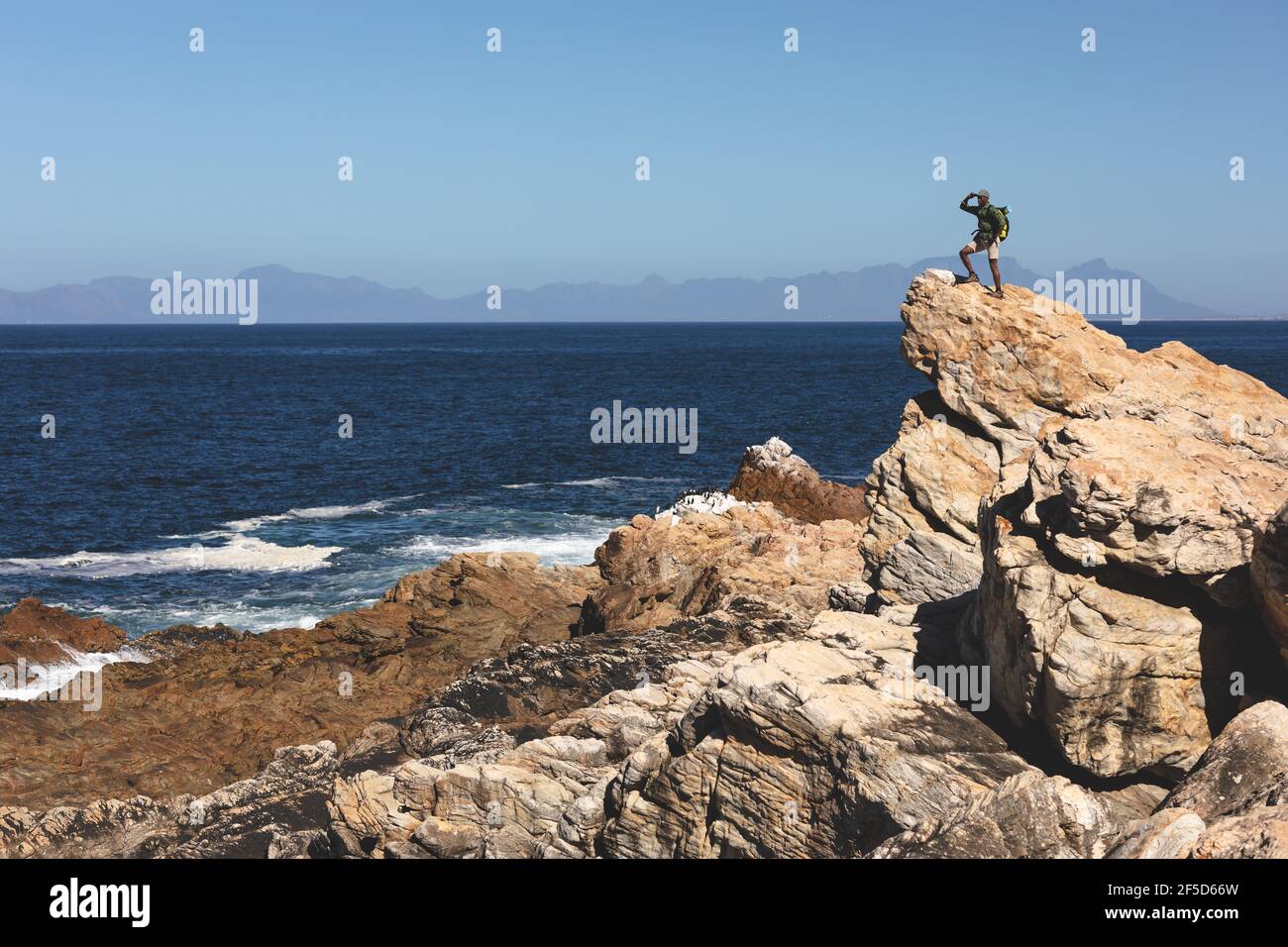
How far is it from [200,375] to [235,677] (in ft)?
412

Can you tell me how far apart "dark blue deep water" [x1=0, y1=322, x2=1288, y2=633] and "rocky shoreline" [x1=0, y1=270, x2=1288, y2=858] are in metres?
12.3

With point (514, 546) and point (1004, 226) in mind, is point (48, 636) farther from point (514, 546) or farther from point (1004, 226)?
point (1004, 226)

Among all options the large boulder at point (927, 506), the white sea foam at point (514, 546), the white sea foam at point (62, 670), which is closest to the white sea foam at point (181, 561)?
the white sea foam at point (514, 546)

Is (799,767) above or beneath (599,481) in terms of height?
above

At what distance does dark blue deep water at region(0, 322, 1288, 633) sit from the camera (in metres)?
40.7

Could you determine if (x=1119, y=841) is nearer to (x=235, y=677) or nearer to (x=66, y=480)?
(x=235, y=677)

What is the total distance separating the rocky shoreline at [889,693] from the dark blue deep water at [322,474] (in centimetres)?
1234

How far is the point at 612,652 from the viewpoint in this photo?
22.0m

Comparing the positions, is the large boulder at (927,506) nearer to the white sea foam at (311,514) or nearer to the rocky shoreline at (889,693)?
the rocky shoreline at (889,693)

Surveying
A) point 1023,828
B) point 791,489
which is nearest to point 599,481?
point 791,489

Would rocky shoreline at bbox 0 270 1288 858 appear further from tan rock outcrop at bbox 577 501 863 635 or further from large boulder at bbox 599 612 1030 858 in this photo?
tan rock outcrop at bbox 577 501 863 635

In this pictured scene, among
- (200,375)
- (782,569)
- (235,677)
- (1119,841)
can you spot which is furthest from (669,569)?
(200,375)

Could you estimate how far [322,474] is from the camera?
211 feet

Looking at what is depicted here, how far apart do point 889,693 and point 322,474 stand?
54817mm
